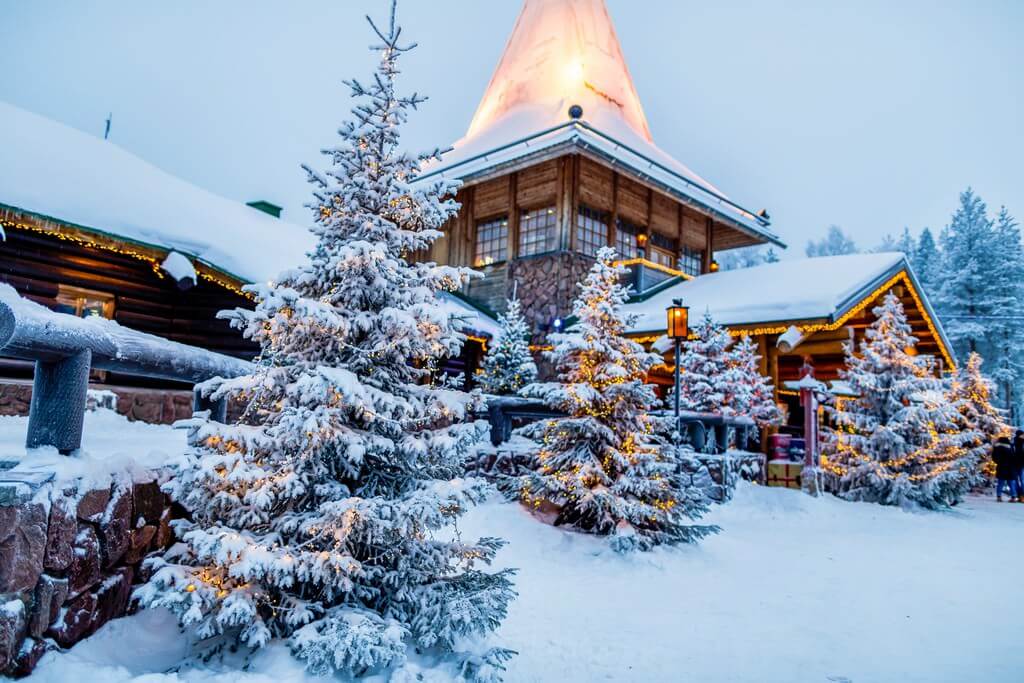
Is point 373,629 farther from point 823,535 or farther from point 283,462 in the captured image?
point 823,535

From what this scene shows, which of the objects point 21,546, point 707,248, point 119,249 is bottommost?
point 21,546

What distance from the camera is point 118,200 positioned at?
9.30m

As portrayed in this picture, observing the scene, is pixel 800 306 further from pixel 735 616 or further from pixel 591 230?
pixel 735 616

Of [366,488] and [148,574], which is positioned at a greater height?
[366,488]

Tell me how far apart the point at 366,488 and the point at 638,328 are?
1286cm

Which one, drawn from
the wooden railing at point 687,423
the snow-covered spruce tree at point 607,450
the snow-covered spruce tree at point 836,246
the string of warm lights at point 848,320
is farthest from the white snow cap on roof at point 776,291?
the snow-covered spruce tree at point 836,246

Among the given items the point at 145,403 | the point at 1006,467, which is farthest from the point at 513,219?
the point at 1006,467

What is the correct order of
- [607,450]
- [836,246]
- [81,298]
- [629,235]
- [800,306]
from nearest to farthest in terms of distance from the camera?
1. [607,450]
2. [81,298]
3. [800,306]
4. [629,235]
5. [836,246]

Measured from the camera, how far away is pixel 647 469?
309 inches

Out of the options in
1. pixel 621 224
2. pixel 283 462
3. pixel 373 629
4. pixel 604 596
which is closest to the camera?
pixel 373 629

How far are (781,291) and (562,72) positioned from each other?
10.8 metres

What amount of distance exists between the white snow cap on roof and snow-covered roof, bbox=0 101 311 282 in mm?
8097

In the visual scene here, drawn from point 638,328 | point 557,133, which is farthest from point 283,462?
point 557,133

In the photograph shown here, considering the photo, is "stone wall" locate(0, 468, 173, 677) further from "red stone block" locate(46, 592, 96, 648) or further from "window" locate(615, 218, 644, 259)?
"window" locate(615, 218, 644, 259)
